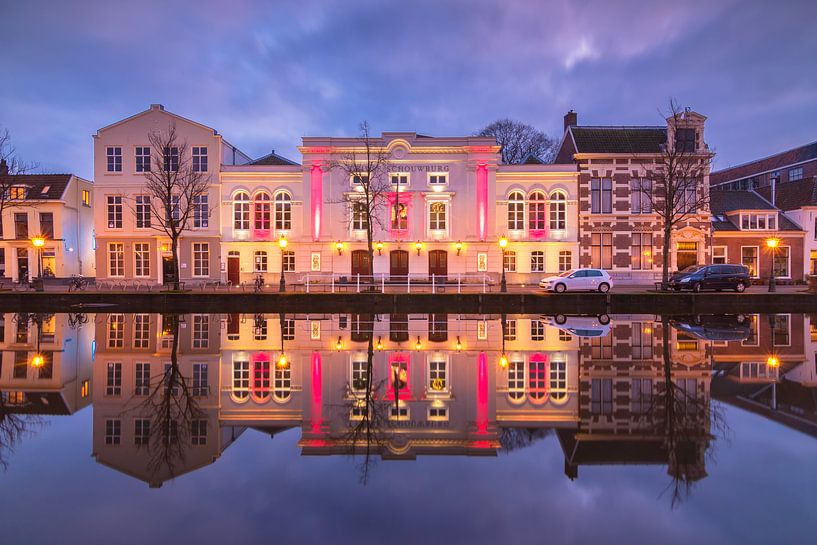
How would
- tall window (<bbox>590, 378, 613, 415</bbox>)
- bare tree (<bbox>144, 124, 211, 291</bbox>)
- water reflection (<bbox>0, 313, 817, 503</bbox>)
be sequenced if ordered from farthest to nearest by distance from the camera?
bare tree (<bbox>144, 124, 211, 291</bbox>)
tall window (<bbox>590, 378, 613, 415</bbox>)
water reflection (<bbox>0, 313, 817, 503</bbox>)

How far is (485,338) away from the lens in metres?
15.9

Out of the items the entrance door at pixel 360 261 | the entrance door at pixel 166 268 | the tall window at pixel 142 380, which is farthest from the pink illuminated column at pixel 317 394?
the entrance door at pixel 166 268

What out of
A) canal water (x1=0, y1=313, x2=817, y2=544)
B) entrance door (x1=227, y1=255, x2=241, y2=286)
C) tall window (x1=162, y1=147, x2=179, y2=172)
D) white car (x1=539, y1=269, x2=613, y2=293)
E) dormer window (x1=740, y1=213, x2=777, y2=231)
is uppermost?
tall window (x1=162, y1=147, x2=179, y2=172)

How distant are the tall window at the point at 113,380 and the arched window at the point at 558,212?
33259 millimetres

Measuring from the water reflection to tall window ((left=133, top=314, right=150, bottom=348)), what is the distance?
7.5 inches

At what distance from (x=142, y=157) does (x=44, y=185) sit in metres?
Answer: 12.1

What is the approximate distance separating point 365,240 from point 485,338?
22.6 meters

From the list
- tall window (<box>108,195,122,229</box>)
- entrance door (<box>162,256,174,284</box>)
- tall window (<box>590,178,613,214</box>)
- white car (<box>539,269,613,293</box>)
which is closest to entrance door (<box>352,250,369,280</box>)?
entrance door (<box>162,256,174,284</box>)

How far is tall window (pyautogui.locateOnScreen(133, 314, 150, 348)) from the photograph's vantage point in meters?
15.0

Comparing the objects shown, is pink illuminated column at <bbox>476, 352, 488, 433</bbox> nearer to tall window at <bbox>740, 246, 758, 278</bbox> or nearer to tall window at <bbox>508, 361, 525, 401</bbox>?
tall window at <bbox>508, 361, 525, 401</bbox>

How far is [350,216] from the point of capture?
122 feet

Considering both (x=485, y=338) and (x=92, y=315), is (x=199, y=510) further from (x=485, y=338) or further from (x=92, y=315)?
(x=92, y=315)

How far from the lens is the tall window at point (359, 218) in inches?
1421

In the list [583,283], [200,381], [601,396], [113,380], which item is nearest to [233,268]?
[583,283]
